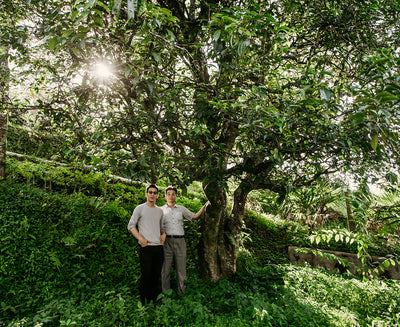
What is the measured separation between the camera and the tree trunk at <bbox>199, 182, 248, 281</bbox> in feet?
15.7

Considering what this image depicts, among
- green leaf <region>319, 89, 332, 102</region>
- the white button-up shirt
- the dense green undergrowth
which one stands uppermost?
green leaf <region>319, 89, 332, 102</region>

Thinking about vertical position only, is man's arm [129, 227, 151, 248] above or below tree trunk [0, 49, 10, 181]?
below

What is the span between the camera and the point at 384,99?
1564 millimetres

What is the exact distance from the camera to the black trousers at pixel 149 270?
147 inches

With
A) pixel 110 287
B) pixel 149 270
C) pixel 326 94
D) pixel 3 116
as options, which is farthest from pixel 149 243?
pixel 3 116

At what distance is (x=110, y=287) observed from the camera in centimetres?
406

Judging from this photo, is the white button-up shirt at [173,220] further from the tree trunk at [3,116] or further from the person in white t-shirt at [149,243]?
the tree trunk at [3,116]

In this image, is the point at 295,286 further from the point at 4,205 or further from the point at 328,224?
the point at 4,205

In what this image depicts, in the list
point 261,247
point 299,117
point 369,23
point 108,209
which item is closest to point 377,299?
point 261,247

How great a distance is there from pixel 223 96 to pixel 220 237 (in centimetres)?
309

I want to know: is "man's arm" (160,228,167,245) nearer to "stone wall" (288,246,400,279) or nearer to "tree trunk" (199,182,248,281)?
"tree trunk" (199,182,248,281)

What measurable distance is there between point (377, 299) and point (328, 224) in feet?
14.7

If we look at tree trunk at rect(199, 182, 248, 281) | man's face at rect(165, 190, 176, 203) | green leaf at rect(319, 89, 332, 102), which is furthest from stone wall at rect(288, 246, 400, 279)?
green leaf at rect(319, 89, 332, 102)

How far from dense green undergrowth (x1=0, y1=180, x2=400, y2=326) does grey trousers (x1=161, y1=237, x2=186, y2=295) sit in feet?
0.69
